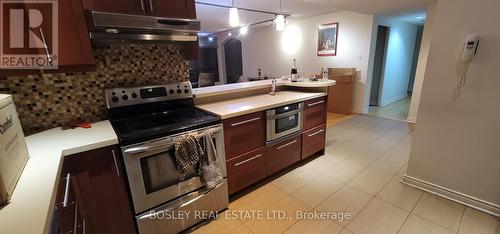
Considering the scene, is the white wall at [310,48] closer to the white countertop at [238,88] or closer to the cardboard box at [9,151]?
the white countertop at [238,88]

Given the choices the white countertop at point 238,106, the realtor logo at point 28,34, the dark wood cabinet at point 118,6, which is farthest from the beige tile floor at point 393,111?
the realtor logo at point 28,34

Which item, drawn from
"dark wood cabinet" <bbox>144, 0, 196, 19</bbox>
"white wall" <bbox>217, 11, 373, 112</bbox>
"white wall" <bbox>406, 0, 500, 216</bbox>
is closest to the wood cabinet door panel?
"dark wood cabinet" <bbox>144, 0, 196, 19</bbox>

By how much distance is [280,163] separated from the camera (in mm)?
2297

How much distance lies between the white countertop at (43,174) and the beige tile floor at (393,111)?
193 inches

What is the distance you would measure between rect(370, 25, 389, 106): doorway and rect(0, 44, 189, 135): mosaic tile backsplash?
4839 mm

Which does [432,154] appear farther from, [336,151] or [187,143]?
[187,143]

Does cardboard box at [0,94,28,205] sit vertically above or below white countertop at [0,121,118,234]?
above

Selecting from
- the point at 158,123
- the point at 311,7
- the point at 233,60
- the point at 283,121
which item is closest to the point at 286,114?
the point at 283,121

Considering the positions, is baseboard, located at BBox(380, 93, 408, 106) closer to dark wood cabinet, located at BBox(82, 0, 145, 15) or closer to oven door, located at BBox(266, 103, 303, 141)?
oven door, located at BBox(266, 103, 303, 141)

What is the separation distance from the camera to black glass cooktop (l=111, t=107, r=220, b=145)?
4.42ft

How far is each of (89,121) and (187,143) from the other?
874mm

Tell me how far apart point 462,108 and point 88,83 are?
298cm

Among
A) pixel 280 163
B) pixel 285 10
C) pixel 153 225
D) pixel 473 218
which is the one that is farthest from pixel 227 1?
pixel 473 218

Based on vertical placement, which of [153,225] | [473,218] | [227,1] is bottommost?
[473,218]
